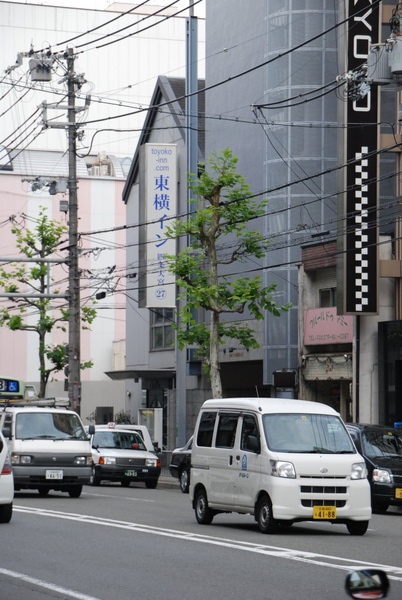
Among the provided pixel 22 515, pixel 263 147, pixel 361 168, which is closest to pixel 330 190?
pixel 263 147

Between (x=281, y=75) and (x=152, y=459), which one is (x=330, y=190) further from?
(x=152, y=459)

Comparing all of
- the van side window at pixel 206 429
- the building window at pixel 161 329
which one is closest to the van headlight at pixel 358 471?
the van side window at pixel 206 429

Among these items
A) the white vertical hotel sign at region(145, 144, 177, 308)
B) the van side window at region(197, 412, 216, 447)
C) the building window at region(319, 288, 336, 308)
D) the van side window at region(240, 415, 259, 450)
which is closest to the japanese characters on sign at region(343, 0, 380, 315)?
the building window at region(319, 288, 336, 308)

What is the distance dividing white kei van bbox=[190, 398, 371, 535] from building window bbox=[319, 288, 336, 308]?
714 inches

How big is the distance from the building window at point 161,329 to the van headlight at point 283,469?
1335 inches

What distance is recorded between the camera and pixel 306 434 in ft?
54.2

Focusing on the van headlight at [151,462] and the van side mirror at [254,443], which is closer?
the van side mirror at [254,443]

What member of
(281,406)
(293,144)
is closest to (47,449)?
(281,406)

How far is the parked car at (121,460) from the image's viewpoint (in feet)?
104

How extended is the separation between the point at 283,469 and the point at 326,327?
20.1m

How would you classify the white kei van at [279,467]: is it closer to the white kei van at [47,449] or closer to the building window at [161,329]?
the white kei van at [47,449]

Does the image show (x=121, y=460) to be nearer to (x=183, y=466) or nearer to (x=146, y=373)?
(x=183, y=466)

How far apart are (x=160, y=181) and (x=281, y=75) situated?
24.2ft

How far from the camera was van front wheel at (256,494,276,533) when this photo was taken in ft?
51.2
